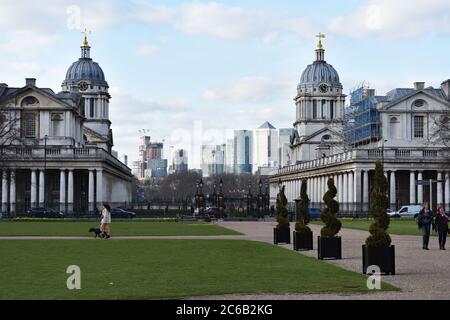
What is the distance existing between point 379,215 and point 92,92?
118711 mm

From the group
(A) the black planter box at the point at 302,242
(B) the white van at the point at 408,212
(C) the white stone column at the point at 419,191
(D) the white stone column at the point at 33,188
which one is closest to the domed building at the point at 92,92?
(D) the white stone column at the point at 33,188

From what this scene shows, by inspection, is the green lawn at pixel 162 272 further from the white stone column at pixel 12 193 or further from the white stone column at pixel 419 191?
the white stone column at pixel 419 191

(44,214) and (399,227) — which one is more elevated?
(44,214)

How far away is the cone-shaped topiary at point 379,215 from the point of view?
2319 centimetres

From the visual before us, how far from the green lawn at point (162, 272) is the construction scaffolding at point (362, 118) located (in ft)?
286

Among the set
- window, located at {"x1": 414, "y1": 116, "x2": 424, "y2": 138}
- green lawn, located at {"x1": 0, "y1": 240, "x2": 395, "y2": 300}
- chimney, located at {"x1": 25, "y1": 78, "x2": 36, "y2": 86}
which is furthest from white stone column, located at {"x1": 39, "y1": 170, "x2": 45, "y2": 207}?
green lawn, located at {"x1": 0, "y1": 240, "x2": 395, "y2": 300}

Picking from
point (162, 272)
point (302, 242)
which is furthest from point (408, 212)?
point (162, 272)

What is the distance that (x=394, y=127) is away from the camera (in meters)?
114

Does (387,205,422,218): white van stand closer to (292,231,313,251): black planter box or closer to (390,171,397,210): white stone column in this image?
(390,171,397,210): white stone column

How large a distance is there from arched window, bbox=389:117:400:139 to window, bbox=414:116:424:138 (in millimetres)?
2447

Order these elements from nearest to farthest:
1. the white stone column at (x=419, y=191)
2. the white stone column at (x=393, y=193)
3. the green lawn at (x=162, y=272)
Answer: the green lawn at (x=162, y=272), the white stone column at (x=393, y=193), the white stone column at (x=419, y=191)

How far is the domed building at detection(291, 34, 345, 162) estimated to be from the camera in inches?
5945

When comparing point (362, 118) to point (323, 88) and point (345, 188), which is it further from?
point (323, 88)
